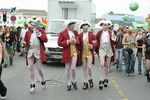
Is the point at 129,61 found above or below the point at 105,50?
below

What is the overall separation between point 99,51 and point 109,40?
16.6 inches

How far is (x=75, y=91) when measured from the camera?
1180cm

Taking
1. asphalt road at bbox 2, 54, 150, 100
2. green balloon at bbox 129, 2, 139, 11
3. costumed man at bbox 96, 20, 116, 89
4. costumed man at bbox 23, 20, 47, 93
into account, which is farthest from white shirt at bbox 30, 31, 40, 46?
green balloon at bbox 129, 2, 139, 11

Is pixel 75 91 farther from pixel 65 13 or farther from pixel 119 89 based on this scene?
pixel 65 13

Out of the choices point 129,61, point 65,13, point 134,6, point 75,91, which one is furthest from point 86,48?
point 134,6

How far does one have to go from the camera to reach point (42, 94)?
11180 millimetres

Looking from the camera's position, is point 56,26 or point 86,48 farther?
point 56,26

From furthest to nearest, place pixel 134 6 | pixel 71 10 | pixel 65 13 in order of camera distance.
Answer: pixel 134 6 < pixel 65 13 < pixel 71 10

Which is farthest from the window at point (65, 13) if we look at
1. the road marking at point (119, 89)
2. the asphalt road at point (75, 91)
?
the road marking at point (119, 89)

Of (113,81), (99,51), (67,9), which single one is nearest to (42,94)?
(99,51)

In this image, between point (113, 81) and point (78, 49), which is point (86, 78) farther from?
point (113, 81)

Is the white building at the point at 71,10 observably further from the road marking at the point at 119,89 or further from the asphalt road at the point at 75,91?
the road marking at the point at 119,89

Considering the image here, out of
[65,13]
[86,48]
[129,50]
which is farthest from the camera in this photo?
[65,13]

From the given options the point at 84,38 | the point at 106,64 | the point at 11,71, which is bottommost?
the point at 11,71
